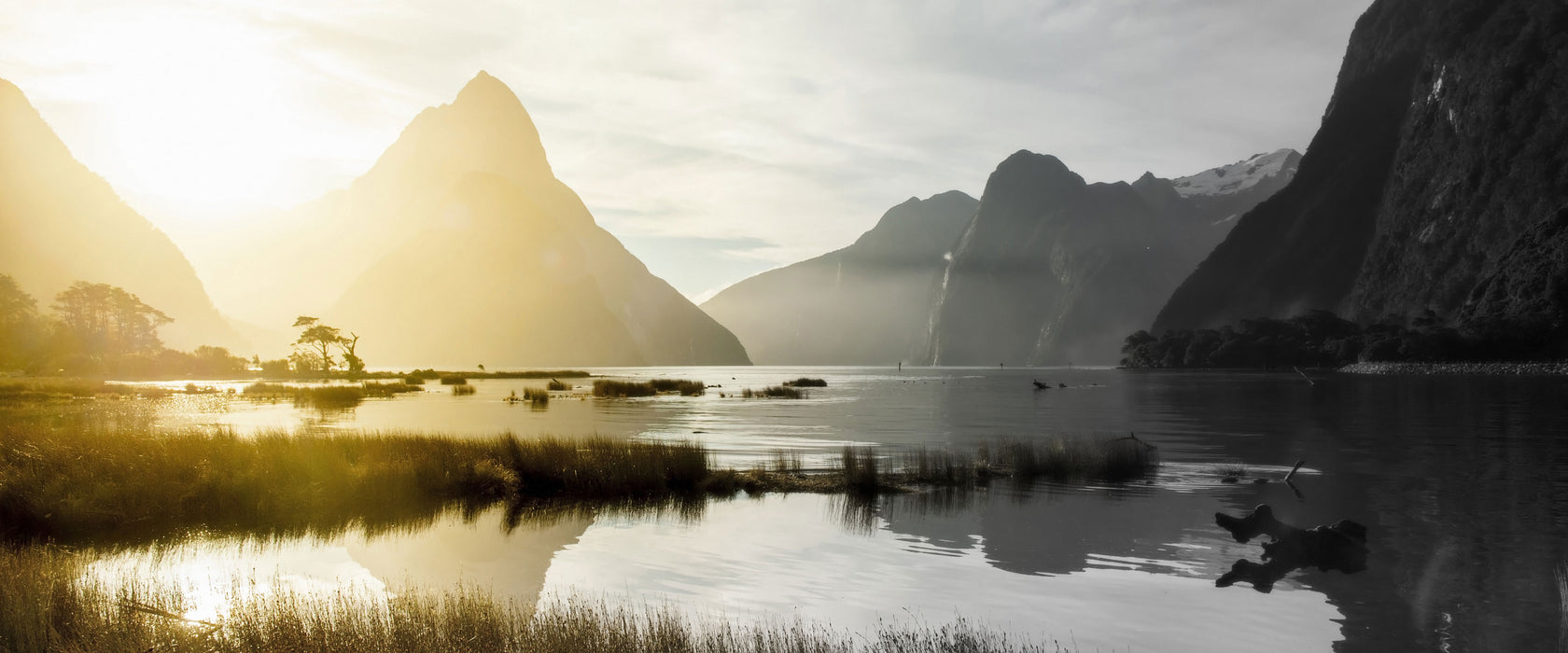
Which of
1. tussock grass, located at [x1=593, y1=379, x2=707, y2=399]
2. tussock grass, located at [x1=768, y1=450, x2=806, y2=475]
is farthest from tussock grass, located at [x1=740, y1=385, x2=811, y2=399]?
tussock grass, located at [x1=768, y1=450, x2=806, y2=475]

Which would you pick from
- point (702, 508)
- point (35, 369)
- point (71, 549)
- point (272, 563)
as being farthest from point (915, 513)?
point (35, 369)

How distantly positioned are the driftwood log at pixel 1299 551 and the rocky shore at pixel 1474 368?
12124 cm

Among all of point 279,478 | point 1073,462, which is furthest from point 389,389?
point 1073,462

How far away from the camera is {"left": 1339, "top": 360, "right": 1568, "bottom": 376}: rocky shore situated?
11438cm

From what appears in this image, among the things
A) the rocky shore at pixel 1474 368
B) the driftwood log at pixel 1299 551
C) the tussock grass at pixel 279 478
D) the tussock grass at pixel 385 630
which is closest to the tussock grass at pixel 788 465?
the tussock grass at pixel 279 478

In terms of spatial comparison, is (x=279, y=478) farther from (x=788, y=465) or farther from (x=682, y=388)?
(x=682, y=388)

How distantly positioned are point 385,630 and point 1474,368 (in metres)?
148

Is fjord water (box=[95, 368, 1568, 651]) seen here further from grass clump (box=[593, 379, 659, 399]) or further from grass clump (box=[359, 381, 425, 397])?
grass clump (box=[359, 381, 425, 397])

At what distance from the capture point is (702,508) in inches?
Result: 888

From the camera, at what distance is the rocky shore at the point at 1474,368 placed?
114 meters

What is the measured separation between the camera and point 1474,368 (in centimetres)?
12344

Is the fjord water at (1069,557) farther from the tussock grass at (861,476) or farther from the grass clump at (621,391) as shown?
the grass clump at (621,391)

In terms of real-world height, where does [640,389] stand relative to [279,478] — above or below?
above

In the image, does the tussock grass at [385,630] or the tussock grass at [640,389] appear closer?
the tussock grass at [385,630]
